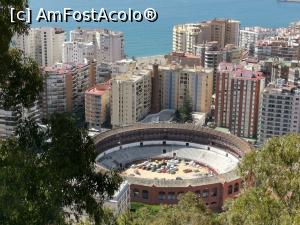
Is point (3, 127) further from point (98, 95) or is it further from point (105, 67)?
point (105, 67)

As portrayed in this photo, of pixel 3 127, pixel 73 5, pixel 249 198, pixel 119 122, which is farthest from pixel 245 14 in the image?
pixel 249 198

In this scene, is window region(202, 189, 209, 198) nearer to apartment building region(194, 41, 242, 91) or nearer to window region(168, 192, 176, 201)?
window region(168, 192, 176, 201)

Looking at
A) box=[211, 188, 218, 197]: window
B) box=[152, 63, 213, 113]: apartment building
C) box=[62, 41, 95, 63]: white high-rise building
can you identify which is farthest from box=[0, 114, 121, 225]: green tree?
box=[62, 41, 95, 63]: white high-rise building

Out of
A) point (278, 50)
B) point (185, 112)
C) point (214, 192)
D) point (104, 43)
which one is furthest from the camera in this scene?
point (104, 43)

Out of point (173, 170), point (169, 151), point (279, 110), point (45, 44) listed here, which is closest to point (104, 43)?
point (45, 44)

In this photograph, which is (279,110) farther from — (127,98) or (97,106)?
(97,106)
